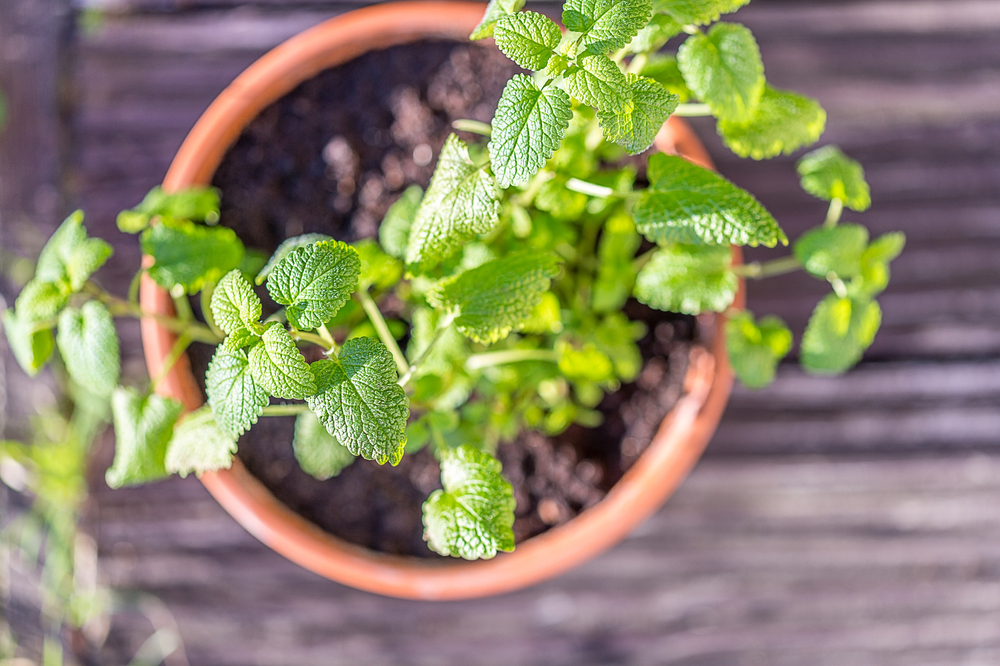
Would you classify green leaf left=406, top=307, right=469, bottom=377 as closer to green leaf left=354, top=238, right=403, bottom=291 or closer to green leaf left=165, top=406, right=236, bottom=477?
green leaf left=354, top=238, right=403, bottom=291

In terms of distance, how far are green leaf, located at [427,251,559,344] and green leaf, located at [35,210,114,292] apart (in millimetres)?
341

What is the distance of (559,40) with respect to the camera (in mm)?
621

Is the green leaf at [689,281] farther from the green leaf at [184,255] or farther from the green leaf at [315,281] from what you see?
the green leaf at [184,255]

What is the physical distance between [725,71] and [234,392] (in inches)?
20.8

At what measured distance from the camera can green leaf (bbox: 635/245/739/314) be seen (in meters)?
0.80

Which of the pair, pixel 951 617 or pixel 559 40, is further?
pixel 951 617

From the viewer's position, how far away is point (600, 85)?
578 mm

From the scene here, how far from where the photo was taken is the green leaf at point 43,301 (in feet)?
2.37

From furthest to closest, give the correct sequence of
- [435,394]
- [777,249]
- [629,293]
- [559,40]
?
[777,249]
[629,293]
[435,394]
[559,40]

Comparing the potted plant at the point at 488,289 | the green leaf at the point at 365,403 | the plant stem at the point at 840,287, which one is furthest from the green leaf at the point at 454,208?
the plant stem at the point at 840,287

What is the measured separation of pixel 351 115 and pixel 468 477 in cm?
60

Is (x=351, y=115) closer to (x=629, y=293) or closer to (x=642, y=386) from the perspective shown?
(x=629, y=293)

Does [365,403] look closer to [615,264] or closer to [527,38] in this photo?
[527,38]

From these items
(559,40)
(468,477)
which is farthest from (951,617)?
(559,40)
